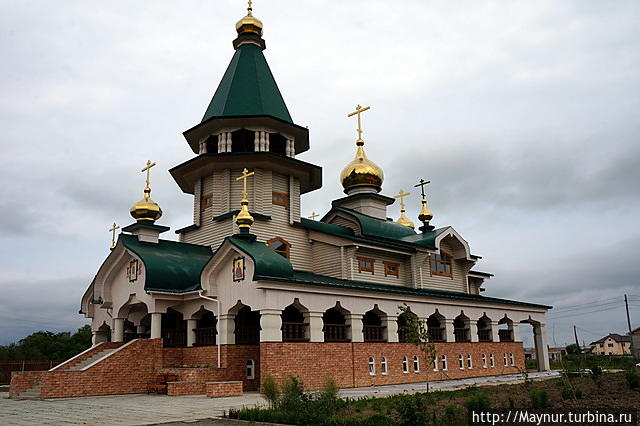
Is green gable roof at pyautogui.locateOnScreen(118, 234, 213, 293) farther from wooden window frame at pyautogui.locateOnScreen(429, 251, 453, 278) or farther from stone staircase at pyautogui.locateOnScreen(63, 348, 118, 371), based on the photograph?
wooden window frame at pyautogui.locateOnScreen(429, 251, 453, 278)

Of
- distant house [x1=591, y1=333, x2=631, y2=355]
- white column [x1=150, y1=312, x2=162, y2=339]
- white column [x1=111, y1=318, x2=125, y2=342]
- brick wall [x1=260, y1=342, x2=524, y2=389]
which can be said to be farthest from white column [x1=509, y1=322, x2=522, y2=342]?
distant house [x1=591, y1=333, x2=631, y2=355]

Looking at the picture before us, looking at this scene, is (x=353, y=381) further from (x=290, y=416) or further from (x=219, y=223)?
(x=290, y=416)

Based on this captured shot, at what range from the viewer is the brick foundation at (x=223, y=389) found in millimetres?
15562

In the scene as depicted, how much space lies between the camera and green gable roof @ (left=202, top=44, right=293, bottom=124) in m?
24.0

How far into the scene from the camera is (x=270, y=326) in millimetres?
17266

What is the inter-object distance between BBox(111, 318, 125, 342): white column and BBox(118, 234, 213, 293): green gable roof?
3097 mm

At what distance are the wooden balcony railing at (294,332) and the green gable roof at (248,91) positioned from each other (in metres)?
9.44

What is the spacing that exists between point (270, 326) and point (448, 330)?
9.59 metres

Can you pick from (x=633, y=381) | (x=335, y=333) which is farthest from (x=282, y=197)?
(x=633, y=381)

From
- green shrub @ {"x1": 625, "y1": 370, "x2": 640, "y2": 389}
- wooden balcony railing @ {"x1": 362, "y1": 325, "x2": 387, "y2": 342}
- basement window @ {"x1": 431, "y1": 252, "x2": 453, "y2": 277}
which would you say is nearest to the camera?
green shrub @ {"x1": 625, "y1": 370, "x2": 640, "y2": 389}

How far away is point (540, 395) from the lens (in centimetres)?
1085

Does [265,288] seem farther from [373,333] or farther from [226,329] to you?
[373,333]

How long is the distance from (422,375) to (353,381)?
3.87m

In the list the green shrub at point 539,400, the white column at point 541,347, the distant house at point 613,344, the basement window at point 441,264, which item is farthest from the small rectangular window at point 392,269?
the distant house at point 613,344
